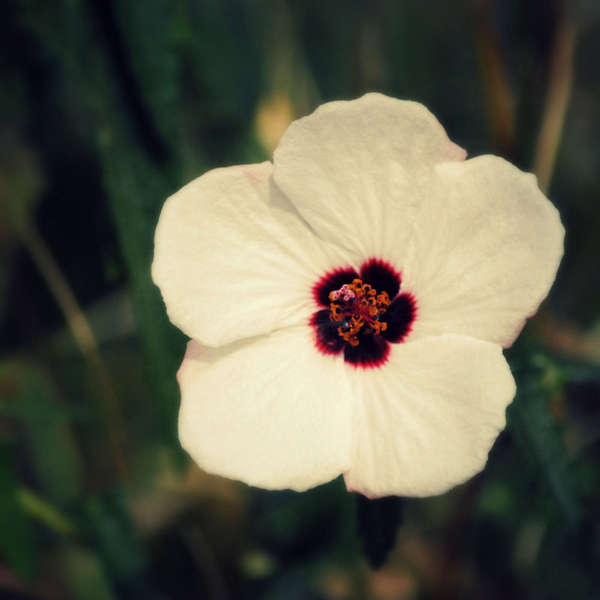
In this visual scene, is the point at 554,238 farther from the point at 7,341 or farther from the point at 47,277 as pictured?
the point at 7,341

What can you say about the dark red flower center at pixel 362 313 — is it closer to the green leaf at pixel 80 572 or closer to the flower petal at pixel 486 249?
the flower petal at pixel 486 249

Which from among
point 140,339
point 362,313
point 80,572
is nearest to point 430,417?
point 362,313

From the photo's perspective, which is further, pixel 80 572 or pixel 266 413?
pixel 80 572

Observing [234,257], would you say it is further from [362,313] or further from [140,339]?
[140,339]

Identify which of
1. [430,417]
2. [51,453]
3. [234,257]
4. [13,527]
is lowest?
[51,453]

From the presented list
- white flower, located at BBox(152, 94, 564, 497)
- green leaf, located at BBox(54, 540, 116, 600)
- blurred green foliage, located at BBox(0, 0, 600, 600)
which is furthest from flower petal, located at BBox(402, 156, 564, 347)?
green leaf, located at BBox(54, 540, 116, 600)
